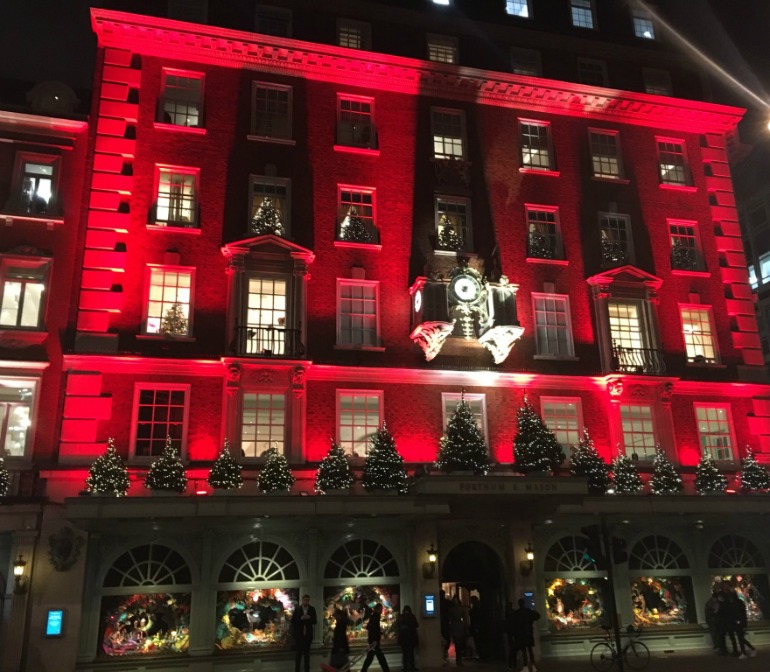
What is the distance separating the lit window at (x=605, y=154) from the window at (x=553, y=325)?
5.83 meters

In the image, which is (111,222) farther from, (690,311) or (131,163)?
(690,311)

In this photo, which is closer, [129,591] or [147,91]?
[129,591]

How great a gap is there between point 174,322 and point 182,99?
811cm

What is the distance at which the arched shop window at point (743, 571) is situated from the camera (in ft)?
80.0

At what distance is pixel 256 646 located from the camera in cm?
2023

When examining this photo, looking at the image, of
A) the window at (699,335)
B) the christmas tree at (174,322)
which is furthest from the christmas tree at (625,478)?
the christmas tree at (174,322)

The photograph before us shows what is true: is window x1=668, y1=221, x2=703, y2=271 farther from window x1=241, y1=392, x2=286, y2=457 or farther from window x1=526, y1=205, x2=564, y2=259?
window x1=241, y1=392, x2=286, y2=457

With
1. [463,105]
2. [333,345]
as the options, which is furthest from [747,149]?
[333,345]

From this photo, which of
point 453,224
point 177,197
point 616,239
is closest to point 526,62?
point 616,239

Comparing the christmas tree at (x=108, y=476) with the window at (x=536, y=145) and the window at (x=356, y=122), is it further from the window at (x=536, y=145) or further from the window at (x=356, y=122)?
the window at (x=536, y=145)

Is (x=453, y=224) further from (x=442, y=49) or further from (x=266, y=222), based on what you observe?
(x=442, y=49)

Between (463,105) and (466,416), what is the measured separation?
12662 mm

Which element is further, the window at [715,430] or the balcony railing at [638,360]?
the window at [715,430]

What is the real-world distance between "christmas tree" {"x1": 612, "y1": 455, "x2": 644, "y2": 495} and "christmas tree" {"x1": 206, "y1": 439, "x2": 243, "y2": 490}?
11698mm
